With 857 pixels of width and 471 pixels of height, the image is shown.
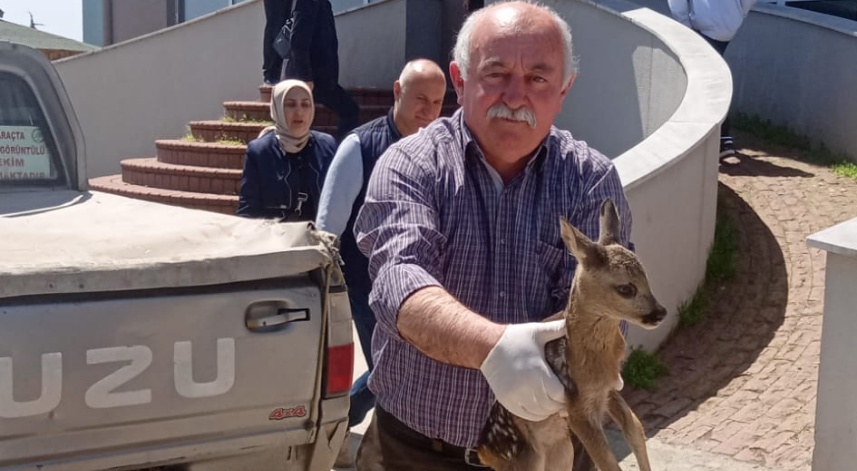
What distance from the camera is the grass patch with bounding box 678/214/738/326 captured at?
6.63 m

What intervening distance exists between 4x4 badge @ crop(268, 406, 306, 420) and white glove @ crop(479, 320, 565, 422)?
1417mm

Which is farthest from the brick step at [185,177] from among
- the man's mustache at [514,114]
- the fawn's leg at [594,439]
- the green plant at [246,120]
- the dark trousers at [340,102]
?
the fawn's leg at [594,439]

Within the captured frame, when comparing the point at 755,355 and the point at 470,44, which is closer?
the point at 470,44

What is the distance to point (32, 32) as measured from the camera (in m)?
24.9

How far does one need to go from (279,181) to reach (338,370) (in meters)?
1.98

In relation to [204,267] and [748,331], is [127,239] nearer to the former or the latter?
[204,267]

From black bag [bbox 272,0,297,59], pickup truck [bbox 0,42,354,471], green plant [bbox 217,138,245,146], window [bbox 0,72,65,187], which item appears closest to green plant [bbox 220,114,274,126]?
green plant [bbox 217,138,245,146]

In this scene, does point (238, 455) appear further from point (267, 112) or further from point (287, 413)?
point (267, 112)

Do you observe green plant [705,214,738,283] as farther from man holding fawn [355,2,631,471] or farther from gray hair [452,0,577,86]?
gray hair [452,0,577,86]

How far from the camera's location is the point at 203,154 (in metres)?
10.4

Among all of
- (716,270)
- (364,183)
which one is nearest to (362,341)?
(364,183)

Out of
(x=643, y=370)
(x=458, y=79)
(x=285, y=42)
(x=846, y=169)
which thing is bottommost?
(x=643, y=370)

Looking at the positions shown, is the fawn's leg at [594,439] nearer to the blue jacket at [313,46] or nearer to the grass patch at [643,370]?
the grass patch at [643,370]

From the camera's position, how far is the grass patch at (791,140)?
31.1 feet
